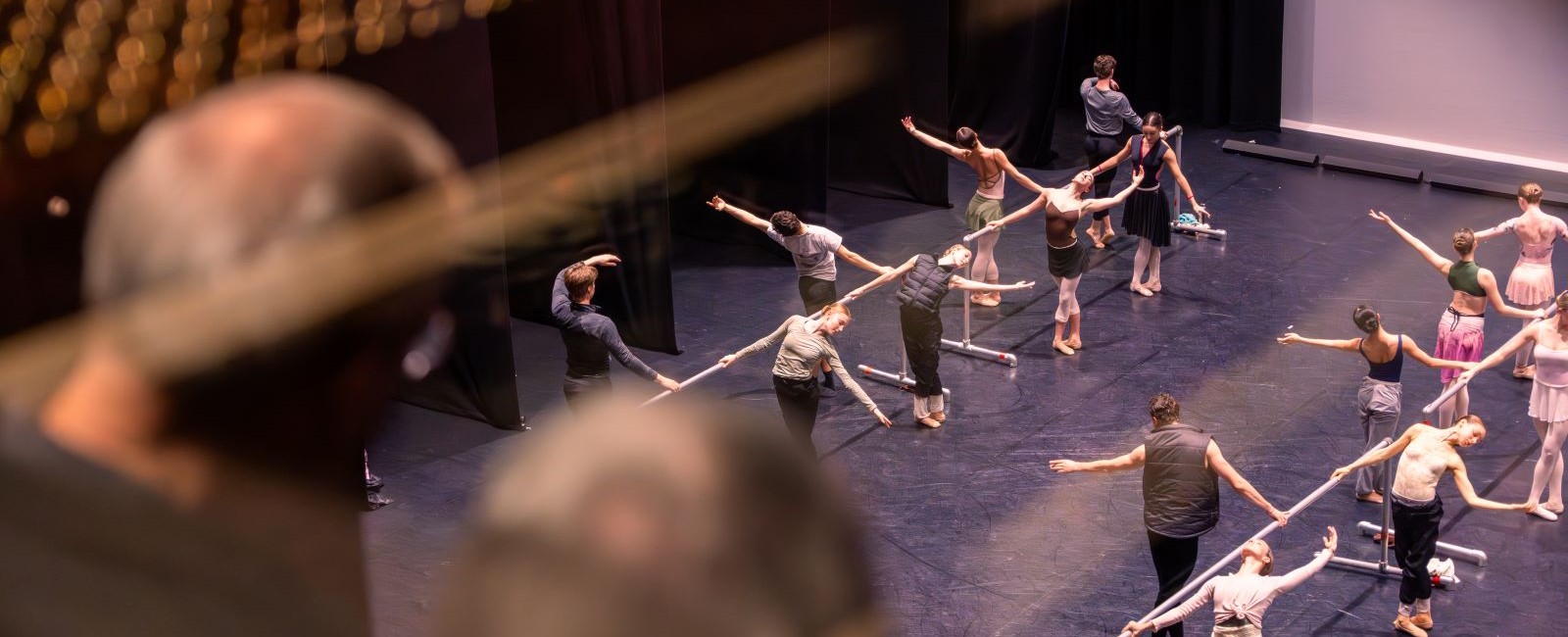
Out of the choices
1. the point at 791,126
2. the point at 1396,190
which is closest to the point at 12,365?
the point at 791,126

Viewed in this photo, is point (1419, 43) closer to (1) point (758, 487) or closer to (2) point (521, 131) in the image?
(2) point (521, 131)

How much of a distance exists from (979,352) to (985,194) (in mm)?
1500

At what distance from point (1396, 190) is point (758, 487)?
15.7m

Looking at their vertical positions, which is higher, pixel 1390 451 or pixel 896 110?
pixel 896 110

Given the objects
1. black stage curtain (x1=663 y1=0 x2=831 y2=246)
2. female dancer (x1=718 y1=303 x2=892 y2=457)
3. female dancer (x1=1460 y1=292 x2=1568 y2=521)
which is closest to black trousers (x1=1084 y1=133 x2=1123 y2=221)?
black stage curtain (x1=663 y1=0 x2=831 y2=246)

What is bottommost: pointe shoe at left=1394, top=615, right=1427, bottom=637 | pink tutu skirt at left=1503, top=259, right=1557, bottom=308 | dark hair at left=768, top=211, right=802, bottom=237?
pointe shoe at left=1394, top=615, right=1427, bottom=637

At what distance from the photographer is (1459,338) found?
9.84 metres

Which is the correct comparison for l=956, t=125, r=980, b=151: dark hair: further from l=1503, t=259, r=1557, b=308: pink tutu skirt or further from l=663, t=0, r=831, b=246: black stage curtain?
l=1503, t=259, r=1557, b=308: pink tutu skirt

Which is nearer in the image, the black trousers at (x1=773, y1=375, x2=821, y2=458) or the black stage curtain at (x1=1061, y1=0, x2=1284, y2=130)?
the black trousers at (x1=773, y1=375, x2=821, y2=458)

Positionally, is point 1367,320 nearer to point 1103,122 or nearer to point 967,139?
point 967,139

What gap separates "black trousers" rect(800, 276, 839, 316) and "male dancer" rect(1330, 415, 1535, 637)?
4.08m

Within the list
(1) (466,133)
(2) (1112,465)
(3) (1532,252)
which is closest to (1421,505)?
(2) (1112,465)

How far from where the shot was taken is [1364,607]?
27.1ft

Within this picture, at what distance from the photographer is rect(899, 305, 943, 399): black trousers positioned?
10086mm
